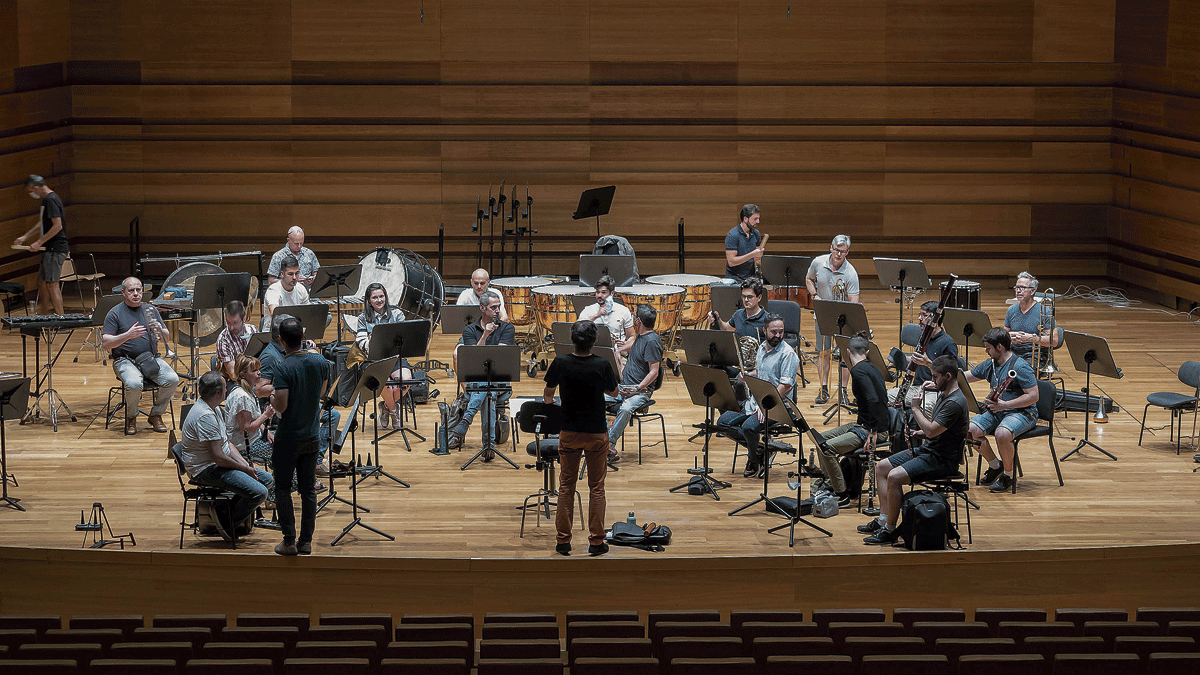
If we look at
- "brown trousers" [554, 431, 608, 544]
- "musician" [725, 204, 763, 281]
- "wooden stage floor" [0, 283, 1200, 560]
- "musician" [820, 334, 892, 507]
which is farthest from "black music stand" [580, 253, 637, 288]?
"brown trousers" [554, 431, 608, 544]

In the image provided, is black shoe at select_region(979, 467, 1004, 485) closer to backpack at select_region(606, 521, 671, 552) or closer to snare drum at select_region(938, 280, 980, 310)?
backpack at select_region(606, 521, 671, 552)

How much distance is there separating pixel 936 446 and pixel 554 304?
4.51 meters

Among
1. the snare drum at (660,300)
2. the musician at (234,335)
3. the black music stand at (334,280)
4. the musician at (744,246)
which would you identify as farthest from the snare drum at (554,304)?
the musician at (234,335)

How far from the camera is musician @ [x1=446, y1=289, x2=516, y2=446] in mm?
9031

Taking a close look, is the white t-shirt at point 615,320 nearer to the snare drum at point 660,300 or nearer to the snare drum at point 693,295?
the snare drum at point 660,300

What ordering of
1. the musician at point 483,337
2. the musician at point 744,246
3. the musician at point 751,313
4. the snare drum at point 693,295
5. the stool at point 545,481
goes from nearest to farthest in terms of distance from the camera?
the stool at point 545,481
the musician at point 483,337
the musician at point 751,313
the musician at point 744,246
the snare drum at point 693,295

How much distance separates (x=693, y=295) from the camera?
1156 centimetres

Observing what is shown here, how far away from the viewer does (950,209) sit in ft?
47.6

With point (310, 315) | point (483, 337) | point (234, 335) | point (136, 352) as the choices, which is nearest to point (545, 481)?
point (483, 337)

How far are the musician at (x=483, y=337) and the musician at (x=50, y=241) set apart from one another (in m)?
4.83

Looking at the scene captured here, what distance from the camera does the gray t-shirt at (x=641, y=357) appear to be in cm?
890

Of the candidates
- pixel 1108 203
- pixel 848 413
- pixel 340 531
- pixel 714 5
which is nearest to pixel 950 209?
pixel 1108 203

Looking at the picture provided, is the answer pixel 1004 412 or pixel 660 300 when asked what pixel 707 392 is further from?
pixel 660 300

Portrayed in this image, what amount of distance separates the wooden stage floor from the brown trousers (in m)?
0.19
